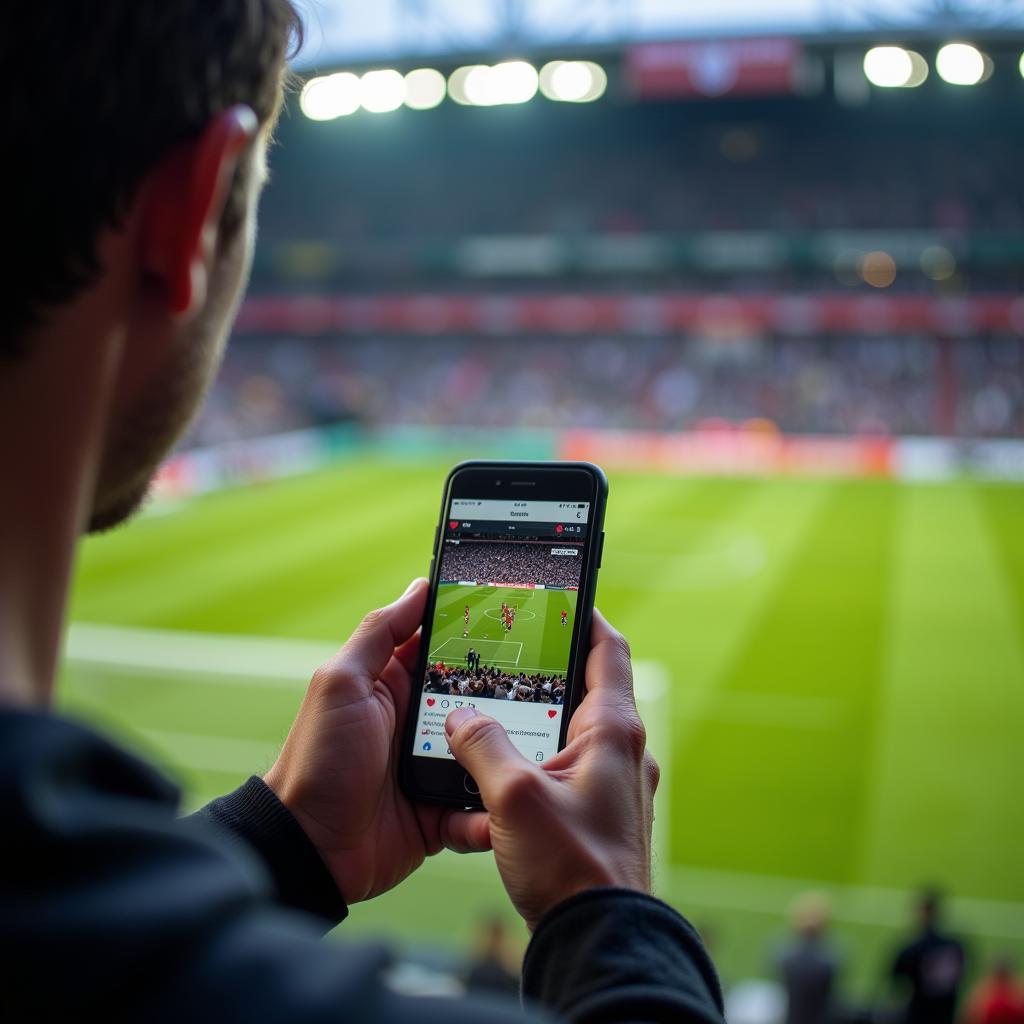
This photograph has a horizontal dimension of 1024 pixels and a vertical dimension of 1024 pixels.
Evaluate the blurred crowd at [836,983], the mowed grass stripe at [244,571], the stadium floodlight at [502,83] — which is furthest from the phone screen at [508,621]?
the stadium floodlight at [502,83]

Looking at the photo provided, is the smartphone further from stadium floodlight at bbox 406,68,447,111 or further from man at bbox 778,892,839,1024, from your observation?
stadium floodlight at bbox 406,68,447,111

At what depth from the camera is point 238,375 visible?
1444 inches

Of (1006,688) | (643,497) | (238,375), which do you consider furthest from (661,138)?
(1006,688)

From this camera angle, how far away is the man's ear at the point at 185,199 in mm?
853

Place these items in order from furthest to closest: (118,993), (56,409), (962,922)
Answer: (962,922) → (56,409) → (118,993)

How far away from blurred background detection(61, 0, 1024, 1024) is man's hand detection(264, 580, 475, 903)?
0.85 meters

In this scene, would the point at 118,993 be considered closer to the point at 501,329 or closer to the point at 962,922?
the point at 962,922

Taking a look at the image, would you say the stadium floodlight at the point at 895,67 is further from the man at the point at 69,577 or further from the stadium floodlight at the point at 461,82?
the man at the point at 69,577

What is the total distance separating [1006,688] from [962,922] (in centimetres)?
479

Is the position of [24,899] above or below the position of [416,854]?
above

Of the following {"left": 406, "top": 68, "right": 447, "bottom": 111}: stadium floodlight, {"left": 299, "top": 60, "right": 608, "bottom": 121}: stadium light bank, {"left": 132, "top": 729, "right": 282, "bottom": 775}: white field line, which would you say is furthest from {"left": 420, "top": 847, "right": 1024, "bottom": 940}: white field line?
{"left": 406, "top": 68, "right": 447, "bottom": 111}: stadium floodlight

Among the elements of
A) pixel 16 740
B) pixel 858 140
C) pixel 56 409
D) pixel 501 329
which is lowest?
pixel 16 740

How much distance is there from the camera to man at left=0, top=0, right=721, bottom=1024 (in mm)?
631

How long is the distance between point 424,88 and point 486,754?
3335 cm
